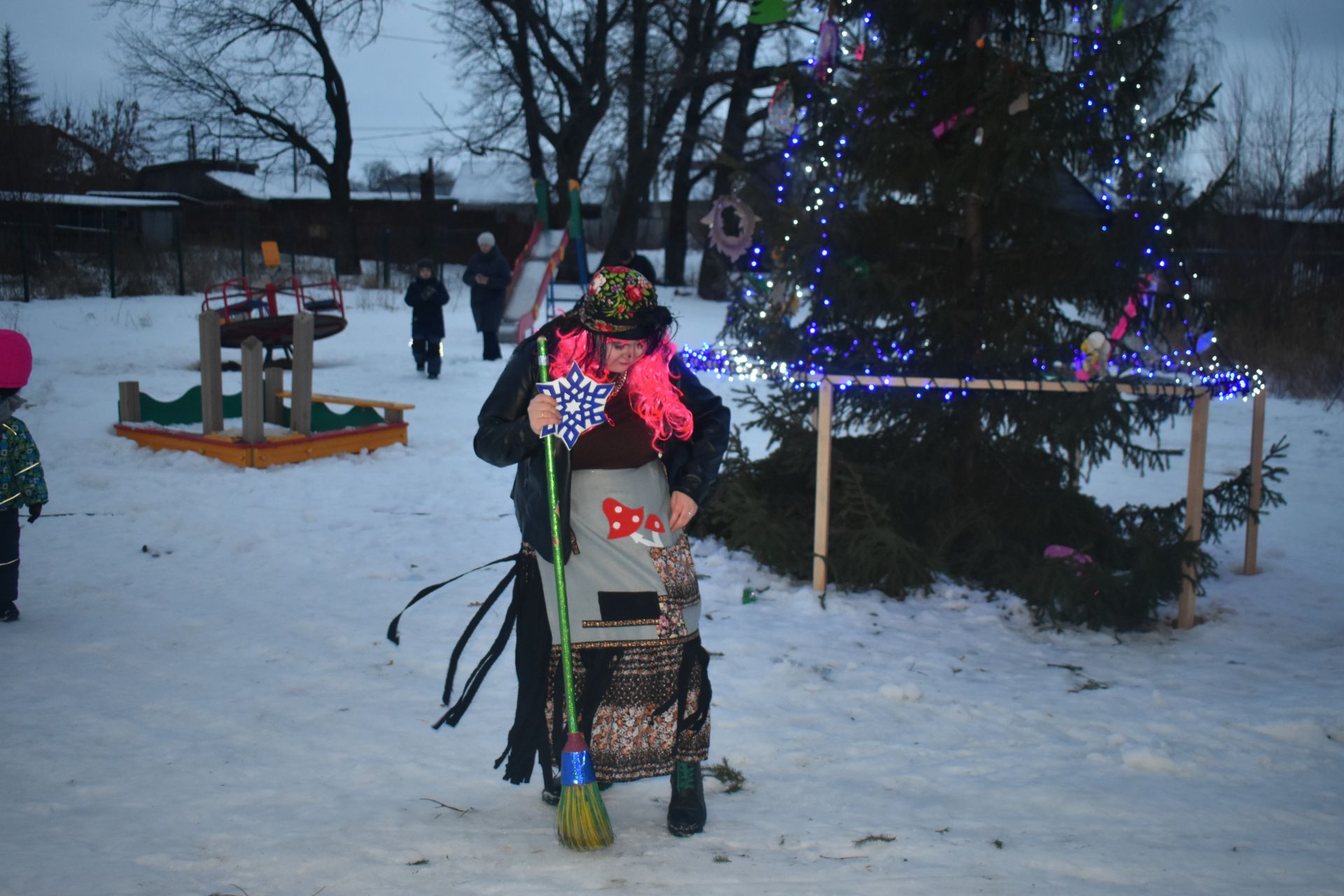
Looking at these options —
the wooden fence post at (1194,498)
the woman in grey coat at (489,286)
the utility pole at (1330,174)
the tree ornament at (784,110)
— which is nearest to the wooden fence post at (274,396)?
the tree ornament at (784,110)

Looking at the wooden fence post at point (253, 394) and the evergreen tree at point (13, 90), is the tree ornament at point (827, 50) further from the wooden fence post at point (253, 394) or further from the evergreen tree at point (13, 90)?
the evergreen tree at point (13, 90)

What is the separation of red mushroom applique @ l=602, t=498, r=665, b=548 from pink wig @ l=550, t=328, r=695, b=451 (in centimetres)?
21

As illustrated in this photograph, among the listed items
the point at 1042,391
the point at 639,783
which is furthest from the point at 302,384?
the point at 639,783

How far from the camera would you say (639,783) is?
12.9ft

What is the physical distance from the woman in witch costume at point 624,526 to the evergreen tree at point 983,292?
8.84 ft

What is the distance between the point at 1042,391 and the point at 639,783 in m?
3.26

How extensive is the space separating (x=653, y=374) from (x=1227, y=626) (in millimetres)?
3941

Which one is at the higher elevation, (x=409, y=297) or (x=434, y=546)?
(x=409, y=297)

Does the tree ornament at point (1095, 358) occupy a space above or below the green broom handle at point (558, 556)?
above

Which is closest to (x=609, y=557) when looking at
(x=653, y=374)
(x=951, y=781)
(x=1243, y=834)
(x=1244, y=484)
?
(x=653, y=374)

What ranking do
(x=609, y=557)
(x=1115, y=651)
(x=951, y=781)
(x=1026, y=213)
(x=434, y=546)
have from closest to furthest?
(x=609, y=557) → (x=951, y=781) → (x=1115, y=651) → (x=1026, y=213) → (x=434, y=546)

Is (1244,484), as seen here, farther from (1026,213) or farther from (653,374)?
(653,374)

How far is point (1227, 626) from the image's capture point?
5.77 meters

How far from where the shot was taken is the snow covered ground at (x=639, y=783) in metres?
3.19
